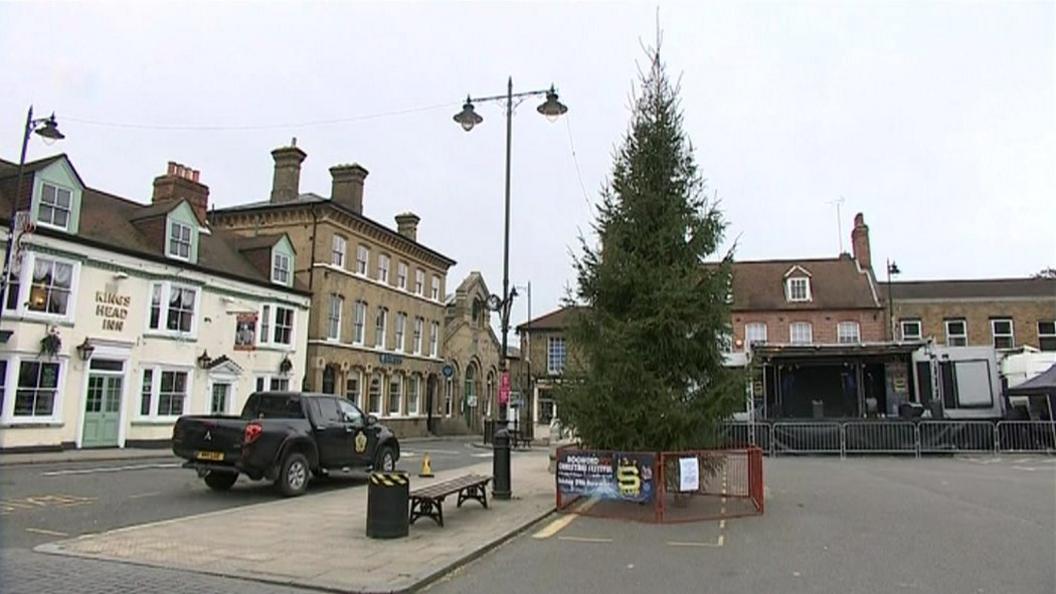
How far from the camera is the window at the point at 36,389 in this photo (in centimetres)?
2109

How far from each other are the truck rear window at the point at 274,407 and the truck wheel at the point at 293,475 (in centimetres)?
95

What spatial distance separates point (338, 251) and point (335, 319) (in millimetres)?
3182

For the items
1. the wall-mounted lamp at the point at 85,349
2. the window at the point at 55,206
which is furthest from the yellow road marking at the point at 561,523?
the window at the point at 55,206

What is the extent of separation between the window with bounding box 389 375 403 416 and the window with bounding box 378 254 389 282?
521cm

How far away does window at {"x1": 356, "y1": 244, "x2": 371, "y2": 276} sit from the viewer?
37.2 m

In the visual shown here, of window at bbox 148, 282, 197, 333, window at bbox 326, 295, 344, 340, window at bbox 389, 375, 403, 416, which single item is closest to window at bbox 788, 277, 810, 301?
window at bbox 389, 375, 403, 416

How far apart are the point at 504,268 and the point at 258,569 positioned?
326 inches

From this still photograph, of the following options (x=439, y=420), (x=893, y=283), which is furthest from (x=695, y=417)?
(x=893, y=283)

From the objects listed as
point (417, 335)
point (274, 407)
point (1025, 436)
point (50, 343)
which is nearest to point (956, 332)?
point (1025, 436)

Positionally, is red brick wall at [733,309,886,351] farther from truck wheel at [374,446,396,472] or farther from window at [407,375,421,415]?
truck wheel at [374,446,396,472]

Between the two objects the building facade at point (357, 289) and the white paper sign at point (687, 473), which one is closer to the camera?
the white paper sign at point (687, 473)

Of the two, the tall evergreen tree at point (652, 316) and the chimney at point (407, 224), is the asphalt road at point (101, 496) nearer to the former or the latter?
the tall evergreen tree at point (652, 316)

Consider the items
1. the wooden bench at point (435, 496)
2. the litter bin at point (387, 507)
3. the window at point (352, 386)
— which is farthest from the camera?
the window at point (352, 386)

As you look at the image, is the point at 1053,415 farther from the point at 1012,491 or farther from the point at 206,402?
the point at 206,402
